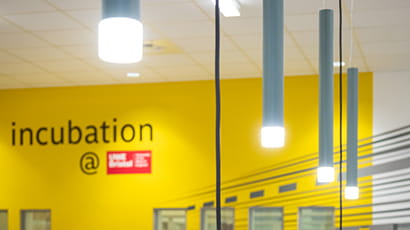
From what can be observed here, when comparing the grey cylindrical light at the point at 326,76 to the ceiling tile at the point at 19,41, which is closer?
the grey cylindrical light at the point at 326,76

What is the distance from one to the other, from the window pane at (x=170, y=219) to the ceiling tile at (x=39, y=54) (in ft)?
9.38

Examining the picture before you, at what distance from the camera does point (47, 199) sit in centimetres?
985

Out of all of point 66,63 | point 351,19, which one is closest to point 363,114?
point 351,19

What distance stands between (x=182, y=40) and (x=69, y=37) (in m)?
1.19

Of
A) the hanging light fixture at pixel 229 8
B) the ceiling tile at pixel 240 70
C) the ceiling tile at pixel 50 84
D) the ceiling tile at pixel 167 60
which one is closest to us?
the hanging light fixture at pixel 229 8

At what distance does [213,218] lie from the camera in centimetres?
934

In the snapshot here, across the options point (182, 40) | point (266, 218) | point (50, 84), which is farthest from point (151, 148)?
point (182, 40)

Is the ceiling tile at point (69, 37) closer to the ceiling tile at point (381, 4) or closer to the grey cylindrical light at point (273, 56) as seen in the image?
the ceiling tile at point (381, 4)

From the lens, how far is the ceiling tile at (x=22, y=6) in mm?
5801

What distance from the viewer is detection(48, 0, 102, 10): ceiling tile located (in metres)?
5.81

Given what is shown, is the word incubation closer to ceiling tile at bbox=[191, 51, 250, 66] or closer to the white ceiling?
the white ceiling

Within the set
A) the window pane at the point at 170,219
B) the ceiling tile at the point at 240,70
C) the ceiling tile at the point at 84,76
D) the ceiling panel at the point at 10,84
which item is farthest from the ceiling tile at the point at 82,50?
the window pane at the point at 170,219

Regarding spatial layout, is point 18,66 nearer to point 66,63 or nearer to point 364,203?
point 66,63

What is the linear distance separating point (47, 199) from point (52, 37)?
356cm
